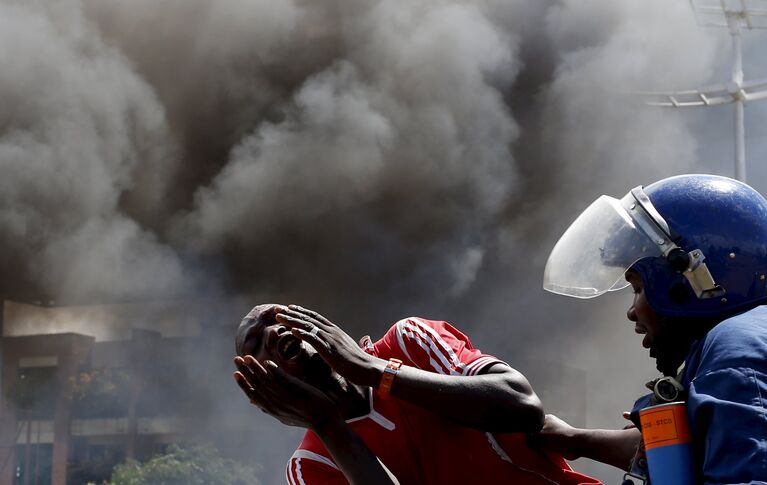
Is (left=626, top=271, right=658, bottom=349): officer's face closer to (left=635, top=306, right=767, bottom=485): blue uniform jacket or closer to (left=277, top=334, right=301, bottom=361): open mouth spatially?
(left=635, top=306, right=767, bottom=485): blue uniform jacket

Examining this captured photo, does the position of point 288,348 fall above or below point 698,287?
above

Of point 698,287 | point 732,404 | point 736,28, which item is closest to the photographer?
point 732,404

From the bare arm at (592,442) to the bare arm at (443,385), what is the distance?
Answer: 0.26 metres

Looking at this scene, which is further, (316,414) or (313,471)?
(313,471)

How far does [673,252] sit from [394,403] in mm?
972

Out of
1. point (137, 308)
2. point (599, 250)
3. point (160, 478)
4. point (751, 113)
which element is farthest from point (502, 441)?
point (751, 113)

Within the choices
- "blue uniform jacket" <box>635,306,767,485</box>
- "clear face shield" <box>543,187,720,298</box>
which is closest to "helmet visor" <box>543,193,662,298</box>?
"clear face shield" <box>543,187,720,298</box>

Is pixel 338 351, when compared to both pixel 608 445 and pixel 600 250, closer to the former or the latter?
pixel 600 250

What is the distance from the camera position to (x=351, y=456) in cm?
199

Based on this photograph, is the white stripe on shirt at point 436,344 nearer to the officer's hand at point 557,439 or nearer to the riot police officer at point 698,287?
the officer's hand at point 557,439

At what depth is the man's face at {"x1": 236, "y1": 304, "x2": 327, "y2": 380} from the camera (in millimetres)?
2238

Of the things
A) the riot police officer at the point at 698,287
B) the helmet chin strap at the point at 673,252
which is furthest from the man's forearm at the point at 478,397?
the helmet chin strap at the point at 673,252

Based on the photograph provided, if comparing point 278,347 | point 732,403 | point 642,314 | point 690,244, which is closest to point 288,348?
point 278,347

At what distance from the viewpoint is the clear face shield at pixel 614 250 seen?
1.51 meters
